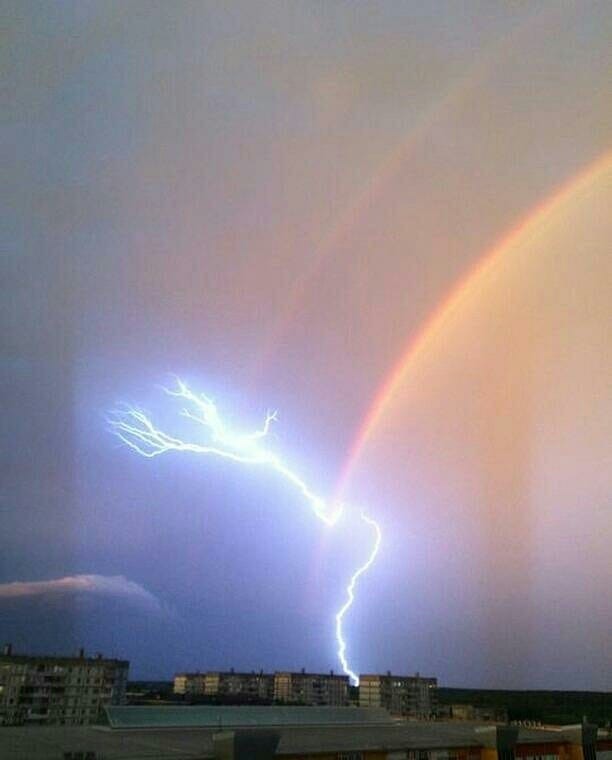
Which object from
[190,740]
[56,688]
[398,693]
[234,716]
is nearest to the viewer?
[190,740]

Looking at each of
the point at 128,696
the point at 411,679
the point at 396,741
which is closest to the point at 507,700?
the point at 411,679

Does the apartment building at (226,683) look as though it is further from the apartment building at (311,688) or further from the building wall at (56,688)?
the building wall at (56,688)

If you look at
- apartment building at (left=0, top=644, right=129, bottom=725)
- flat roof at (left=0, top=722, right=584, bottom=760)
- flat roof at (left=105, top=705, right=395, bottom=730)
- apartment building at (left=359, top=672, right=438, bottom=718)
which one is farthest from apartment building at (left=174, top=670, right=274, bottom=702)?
flat roof at (left=0, top=722, right=584, bottom=760)

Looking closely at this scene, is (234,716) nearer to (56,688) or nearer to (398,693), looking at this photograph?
(56,688)

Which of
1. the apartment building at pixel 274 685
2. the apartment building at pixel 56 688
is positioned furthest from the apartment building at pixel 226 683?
the apartment building at pixel 56 688

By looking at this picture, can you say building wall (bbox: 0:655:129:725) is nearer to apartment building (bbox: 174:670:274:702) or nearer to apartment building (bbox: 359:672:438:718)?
apartment building (bbox: 174:670:274:702)

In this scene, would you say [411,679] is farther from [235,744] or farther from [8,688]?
[235,744]

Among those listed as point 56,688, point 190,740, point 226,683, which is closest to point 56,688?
point 56,688
